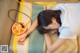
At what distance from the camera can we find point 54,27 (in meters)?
0.94

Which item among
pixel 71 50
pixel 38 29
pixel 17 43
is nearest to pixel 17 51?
pixel 17 43

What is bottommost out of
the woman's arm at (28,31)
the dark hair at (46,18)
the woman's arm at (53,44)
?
the woman's arm at (53,44)

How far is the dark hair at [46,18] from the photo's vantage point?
0.94m

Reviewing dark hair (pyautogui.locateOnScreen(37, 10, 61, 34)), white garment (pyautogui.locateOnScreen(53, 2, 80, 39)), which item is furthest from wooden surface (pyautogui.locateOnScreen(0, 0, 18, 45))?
white garment (pyautogui.locateOnScreen(53, 2, 80, 39))

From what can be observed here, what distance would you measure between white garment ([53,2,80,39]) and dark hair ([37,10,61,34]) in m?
0.03

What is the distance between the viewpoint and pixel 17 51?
891mm

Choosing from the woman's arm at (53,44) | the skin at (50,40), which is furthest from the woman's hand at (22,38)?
the woman's arm at (53,44)

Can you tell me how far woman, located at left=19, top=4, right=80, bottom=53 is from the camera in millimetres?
877

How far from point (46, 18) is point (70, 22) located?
0.15 metres

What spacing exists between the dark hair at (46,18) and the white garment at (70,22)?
0.03 m

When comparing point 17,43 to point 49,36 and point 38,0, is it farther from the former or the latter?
point 38,0

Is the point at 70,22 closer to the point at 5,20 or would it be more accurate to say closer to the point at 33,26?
the point at 33,26

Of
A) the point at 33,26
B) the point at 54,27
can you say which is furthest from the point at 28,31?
the point at 54,27

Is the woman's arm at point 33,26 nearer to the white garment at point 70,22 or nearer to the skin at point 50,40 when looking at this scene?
the skin at point 50,40
